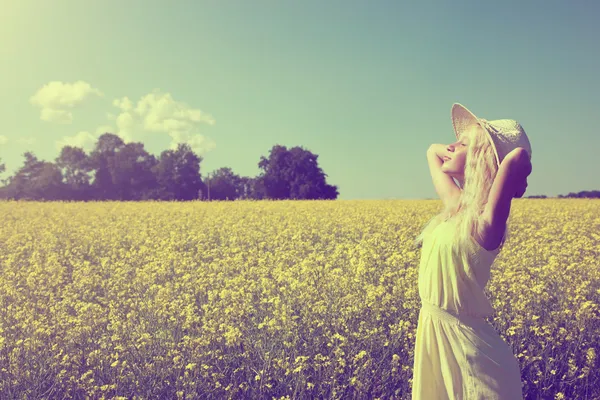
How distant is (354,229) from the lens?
11.0m

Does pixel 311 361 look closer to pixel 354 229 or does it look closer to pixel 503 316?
pixel 503 316

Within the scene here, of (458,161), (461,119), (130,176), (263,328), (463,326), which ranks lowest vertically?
(263,328)

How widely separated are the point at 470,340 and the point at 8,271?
21.9 feet

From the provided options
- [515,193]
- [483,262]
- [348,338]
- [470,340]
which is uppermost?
[515,193]

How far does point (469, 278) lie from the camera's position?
2.18 m

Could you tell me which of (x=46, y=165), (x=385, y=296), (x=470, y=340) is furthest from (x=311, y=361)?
(x=46, y=165)

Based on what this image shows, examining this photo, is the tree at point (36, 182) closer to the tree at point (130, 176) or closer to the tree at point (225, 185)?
the tree at point (130, 176)

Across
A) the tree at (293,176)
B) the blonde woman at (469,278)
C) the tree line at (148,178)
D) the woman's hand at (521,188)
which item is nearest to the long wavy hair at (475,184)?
the blonde woman at (469,278)

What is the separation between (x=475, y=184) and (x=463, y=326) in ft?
2.08

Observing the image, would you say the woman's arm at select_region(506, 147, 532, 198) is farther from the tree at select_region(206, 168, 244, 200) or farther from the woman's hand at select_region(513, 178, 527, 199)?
the tree at select_region(206, 168, 244, 200)

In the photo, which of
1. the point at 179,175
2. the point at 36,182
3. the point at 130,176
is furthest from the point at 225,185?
the point at 36,182

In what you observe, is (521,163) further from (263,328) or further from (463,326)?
(263,328)

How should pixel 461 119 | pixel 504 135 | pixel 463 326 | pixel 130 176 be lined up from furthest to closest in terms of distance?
1. pixel 130 176
2. pixel 461 119
3. pixel 463 326
4. pixel 504 135

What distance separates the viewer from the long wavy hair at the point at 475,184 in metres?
2.09
